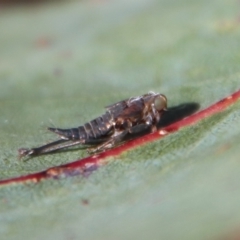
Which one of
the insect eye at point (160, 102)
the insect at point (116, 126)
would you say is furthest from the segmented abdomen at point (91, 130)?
the insect eye at point (160, 102)

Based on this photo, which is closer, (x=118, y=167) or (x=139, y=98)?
(x=118, y=167)

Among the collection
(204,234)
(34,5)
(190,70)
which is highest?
(34,5)

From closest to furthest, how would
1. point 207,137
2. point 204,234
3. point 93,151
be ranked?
A: point 204,234, point 207,137, point 93,151

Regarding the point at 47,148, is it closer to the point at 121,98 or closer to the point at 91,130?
the point at 91,130

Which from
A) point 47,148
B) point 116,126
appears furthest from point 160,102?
point 47,148

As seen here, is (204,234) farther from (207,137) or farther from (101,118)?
(101,118)

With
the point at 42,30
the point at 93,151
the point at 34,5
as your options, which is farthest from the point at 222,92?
the point at 34,5
